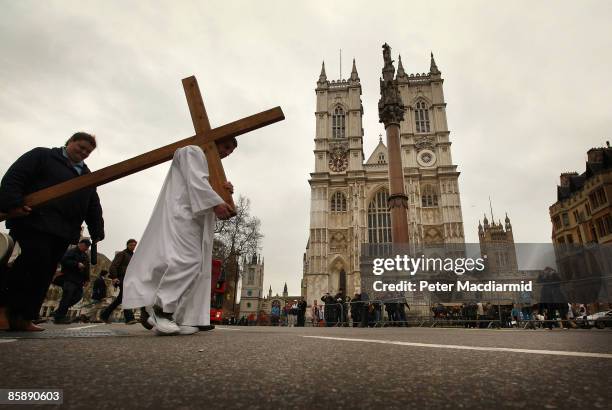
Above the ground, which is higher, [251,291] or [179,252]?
[251,291]

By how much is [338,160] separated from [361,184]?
3.91 metres

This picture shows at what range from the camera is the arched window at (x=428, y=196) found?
116 feet

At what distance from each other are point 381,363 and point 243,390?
60 centimetres

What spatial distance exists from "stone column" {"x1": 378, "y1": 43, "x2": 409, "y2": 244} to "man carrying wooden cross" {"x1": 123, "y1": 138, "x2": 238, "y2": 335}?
13576 millimetres

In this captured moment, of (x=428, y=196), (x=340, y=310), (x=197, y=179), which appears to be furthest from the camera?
(x=428, y=196)

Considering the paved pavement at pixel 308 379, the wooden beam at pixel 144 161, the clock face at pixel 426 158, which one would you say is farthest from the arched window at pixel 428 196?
the paved pavement at pixel 308 379

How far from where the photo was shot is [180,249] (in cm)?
278

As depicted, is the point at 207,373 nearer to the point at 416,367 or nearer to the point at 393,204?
the point at 416,367

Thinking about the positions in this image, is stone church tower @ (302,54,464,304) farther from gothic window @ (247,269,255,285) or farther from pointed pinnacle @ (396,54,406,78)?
gothic window @ (247,269,255,285)

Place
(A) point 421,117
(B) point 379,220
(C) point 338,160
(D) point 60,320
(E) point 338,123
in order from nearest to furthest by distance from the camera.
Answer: (D) point 60,320
(B) point 379,220
(C) point 338,160
(A) point 421,117
(E) point 338,123

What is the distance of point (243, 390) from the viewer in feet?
2.84

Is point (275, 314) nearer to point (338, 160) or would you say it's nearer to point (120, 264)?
point (120, 264)

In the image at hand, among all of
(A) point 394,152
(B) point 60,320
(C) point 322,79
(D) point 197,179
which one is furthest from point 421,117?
(D) point 197,179

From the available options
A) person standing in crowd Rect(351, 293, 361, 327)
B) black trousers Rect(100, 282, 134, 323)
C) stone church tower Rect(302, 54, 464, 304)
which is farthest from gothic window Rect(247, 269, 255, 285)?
black trousers Rect(100, 282, 134, 323)
